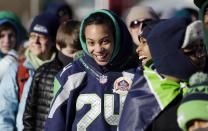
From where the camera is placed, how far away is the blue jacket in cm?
705

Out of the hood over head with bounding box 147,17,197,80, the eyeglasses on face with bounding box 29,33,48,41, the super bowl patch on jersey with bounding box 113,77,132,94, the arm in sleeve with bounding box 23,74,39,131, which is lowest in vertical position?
the arm in sleeve with bounding box 23,74,39,131

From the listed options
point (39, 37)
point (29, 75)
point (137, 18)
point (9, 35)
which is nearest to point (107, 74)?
point (29, 75)

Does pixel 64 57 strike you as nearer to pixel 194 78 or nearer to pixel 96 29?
pixel 96 29

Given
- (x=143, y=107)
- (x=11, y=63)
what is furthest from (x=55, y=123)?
(x=11, y=63)

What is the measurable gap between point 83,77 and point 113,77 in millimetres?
211

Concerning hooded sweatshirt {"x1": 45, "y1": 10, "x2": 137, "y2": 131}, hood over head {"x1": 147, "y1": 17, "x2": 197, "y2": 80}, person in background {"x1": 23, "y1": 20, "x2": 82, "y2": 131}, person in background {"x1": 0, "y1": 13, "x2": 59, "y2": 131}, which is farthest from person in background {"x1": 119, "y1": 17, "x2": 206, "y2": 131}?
person in background {"x1": 0, "y1": 13, "x2": 59, "y2": 131}

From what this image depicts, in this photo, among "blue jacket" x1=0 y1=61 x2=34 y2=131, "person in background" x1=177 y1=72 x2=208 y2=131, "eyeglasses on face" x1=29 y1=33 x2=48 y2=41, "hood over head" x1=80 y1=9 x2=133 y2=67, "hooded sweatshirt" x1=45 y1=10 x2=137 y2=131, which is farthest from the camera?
"eyeglasses on face" x1=29 y1=33 x2=48 y2=41

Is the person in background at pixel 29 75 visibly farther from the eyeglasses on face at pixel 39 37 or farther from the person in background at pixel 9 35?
the person in background at pixel 9 35

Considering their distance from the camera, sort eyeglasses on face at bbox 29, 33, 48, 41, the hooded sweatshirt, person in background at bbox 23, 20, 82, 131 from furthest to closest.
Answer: eyeglasses on face at bbox 29, 33, 48, 41 < person in background at bbox 23, 20, 82, 131 < the hooded sweatshirt

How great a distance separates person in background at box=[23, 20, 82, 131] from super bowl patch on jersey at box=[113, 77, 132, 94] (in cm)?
121

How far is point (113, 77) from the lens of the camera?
5.64m

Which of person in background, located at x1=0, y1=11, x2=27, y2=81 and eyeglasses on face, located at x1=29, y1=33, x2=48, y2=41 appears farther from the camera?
person in background, located at x1=0, y1=11, x2=27, y2=81

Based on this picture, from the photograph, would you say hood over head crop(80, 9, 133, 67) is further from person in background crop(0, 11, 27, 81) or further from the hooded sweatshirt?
person in background crop(0, 11, 27, 81)

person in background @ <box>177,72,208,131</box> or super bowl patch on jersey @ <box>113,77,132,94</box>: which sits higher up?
super bowl patch on jersey @ <box>113,77,132,94</box>
